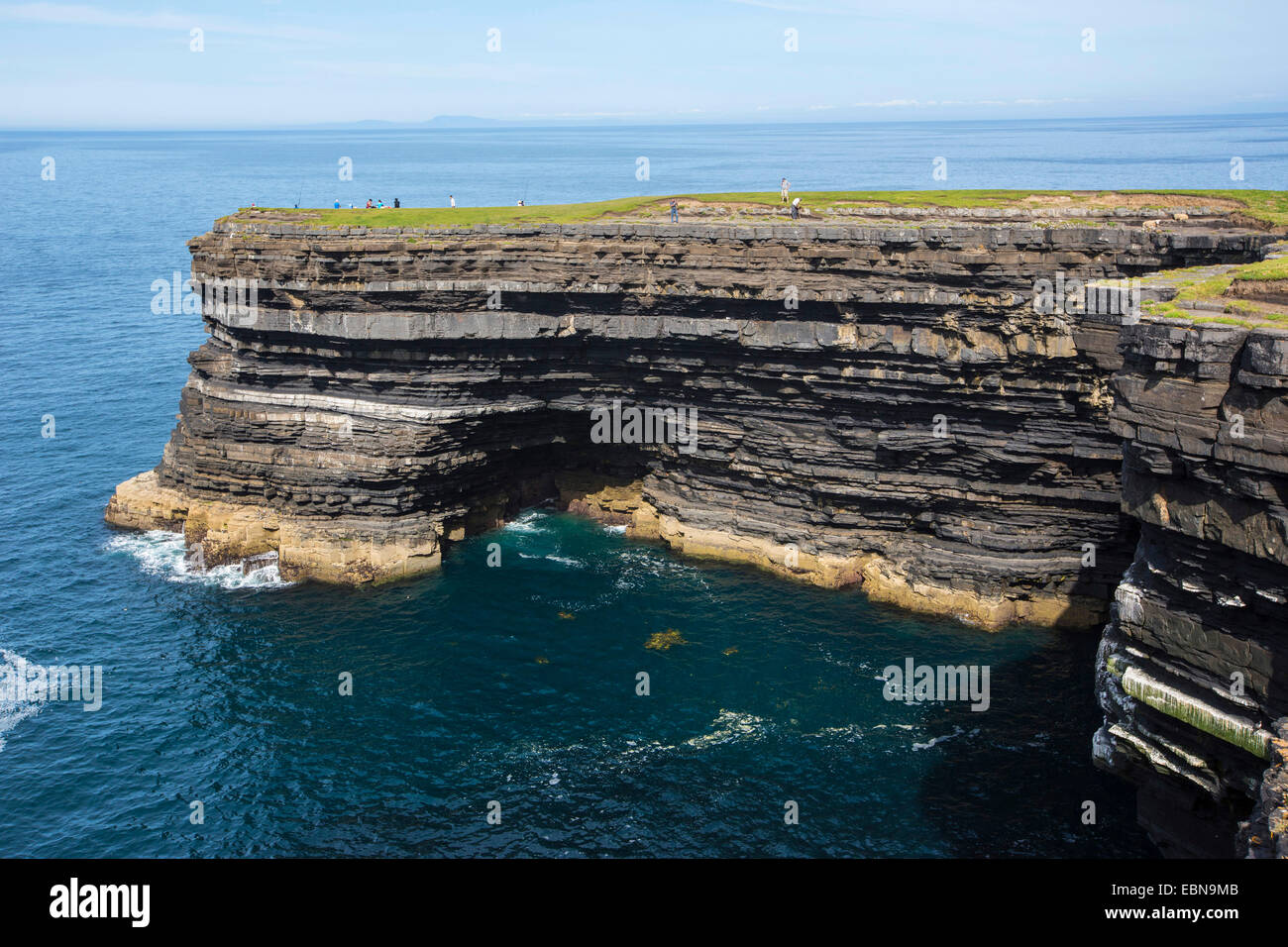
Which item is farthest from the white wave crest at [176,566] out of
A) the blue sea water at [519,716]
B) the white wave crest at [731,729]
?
the white wave crest at [731,729]

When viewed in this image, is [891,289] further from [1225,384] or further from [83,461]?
[83,461]

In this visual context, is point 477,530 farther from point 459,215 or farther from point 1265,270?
point 1265,270

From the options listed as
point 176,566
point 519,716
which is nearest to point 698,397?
point 519,716

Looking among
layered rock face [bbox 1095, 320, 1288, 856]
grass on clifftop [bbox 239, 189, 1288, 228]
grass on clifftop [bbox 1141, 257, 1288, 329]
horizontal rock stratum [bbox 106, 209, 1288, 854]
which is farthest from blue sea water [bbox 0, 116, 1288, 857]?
grass on clifftop [bbox 239, 189, 1288, 228]

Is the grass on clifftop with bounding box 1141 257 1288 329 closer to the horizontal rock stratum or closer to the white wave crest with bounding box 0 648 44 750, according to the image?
the horizontal rock stratum

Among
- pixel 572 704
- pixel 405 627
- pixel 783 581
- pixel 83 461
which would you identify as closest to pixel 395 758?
pixel 572 704
